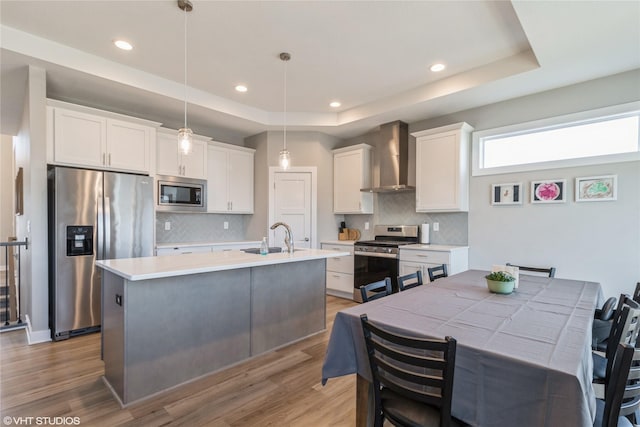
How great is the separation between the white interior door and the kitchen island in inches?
79.7

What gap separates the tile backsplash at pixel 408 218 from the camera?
424cm

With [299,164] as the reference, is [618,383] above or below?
below

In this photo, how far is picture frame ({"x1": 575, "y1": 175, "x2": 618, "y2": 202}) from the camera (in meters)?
3.09

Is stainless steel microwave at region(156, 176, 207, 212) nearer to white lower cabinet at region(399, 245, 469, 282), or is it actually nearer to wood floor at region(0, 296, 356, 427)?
wood floor at region(0, 296, 356, 427)

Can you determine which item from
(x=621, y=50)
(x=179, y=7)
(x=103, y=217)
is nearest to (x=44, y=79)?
(x=103, y=217)

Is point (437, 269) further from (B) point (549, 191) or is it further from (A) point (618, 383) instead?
(B) point (549, 191)

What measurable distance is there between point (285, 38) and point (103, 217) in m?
2.72

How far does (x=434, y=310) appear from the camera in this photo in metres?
1.69

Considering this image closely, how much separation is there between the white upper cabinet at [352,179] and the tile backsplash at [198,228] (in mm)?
1851

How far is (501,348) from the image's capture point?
119cm

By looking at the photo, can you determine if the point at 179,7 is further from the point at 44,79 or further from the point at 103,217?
the point at 103,217

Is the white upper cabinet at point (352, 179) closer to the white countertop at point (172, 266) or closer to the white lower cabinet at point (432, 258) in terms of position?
the white lower cabinet at point (432, 258)

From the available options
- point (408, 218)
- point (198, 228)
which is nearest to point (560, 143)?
point (408, 218)

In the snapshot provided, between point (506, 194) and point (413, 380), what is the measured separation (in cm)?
331
